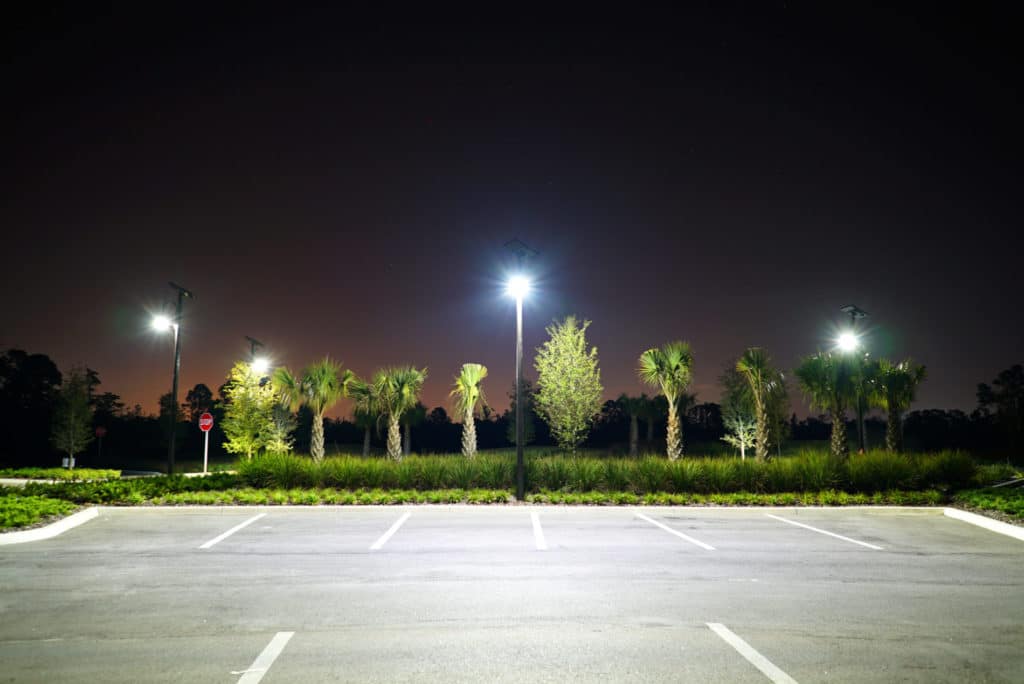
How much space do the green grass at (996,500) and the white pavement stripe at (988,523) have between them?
1.68ft

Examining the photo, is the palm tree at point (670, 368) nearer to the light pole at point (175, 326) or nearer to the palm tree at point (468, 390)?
the palm tree at point (468, 390)

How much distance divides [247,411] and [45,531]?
2177 centimetres

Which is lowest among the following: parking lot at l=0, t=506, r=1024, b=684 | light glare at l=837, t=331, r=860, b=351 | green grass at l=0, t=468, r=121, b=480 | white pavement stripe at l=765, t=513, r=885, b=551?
green grass at l=0, t=468, r=121, b=480

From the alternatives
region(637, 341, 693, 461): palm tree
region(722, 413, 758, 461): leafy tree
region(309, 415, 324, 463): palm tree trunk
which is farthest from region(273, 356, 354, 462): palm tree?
region(722, 413, 758, 461): leafy tree

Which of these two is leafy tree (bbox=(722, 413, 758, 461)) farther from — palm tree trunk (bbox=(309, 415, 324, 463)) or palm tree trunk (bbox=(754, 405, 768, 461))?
palm tree trunk (bbox=(309, 415, 324, 463))

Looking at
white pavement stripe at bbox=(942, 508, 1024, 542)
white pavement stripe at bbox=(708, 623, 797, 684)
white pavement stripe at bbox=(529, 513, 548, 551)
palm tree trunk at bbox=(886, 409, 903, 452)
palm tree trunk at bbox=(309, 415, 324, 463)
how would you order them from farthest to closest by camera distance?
palm tree trunk at bbox=(309, 415, 324, 463) < palm tree trunk at bbox=(886, 409, 903, 452) < white pavement stripe at bbox=(942, 508, 1024, 542) < white pavement stripe at bbox=(529, 513, 548, 551) < white pavement stripe at bbox=(708, 623, 797, 684)

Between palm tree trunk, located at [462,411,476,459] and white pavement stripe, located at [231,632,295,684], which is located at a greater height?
palm tree trunk, located at [462,411,476,459]

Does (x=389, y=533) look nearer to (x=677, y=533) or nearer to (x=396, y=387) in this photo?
(x=677, y=533)

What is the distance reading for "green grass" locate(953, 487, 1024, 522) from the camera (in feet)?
43.8

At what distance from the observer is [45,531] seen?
37.1ft

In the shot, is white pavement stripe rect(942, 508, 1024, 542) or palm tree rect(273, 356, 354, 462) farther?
palm tree rect(273, 356, 354, 462)

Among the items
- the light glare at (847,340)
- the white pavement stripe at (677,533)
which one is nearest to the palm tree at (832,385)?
the light glare at (847,340)

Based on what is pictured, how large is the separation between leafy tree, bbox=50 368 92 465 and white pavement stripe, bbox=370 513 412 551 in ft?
127

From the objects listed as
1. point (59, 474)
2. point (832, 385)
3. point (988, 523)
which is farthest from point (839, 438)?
point (59, 474)
